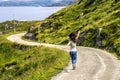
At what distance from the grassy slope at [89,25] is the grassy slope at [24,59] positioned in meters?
7.71

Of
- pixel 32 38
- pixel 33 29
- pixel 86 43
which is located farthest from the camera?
pixel 33 29

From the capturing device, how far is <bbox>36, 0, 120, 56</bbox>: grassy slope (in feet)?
178

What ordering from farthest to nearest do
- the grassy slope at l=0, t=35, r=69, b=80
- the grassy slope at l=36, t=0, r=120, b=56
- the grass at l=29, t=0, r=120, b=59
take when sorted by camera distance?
the grassy slope at l=36, t=0, r=120, b=56 → the grass at l=29, t=0, r=120, b=59 → the grassy slope at l=0, t=35, r=69, b=80

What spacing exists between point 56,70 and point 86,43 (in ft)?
111

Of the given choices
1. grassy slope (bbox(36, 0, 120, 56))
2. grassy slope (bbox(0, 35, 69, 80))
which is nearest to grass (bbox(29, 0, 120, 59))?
grassy slope (bbox(36, 0, 120, 56))

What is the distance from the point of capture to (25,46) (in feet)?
229

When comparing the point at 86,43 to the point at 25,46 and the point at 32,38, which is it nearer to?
the point at 25,46

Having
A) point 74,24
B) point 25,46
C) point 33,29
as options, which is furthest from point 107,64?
point 33,29

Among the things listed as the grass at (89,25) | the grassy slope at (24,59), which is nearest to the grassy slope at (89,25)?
the grass at (89,25)

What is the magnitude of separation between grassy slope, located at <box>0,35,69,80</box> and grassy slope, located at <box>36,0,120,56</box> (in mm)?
7711

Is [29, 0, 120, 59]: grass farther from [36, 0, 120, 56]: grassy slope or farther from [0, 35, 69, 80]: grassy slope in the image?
[0, 35, 69, 80]: grassy slope

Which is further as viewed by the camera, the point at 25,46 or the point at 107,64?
the point at 25,46

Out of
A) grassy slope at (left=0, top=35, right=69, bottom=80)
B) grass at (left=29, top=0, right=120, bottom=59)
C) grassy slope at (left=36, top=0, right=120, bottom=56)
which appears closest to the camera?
grassy slope at (left=0, top=35, right=69, bottom=80)

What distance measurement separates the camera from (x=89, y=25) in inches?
2781
